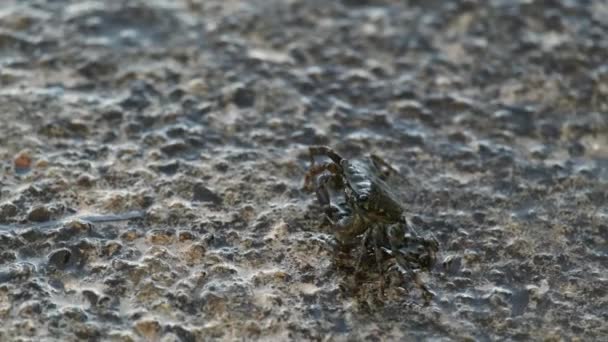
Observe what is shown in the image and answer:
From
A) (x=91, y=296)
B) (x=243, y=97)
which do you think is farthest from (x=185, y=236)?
(x=243, y=97)

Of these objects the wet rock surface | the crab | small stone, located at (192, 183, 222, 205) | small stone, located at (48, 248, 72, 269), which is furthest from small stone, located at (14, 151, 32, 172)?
the crab

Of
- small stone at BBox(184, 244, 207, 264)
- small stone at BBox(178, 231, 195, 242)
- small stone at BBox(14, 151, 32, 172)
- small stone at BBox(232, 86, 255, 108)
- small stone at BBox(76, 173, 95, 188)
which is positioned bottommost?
small stone at BBox(184, 244, 207, 264)

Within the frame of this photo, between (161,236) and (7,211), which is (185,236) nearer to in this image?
(161,236)

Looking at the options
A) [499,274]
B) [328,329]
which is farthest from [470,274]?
[328,329]

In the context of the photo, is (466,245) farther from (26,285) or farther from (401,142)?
(26,285)

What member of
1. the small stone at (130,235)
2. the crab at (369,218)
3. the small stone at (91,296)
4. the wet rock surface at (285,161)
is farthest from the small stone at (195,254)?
the crab at (369,218)

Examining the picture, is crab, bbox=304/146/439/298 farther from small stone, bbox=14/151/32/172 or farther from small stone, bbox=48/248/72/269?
small stone, bbox=14/151/32/172
